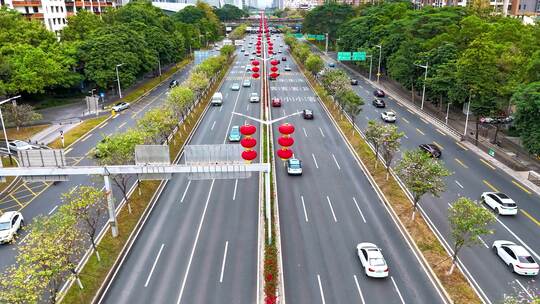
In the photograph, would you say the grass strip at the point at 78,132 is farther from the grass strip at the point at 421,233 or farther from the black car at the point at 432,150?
the black car at the point at 432,150

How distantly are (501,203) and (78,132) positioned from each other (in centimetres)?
6363

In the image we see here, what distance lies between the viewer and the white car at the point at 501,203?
41.8 metres

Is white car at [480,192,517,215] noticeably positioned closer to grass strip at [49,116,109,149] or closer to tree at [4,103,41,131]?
grass strip at [49,116,109,149]

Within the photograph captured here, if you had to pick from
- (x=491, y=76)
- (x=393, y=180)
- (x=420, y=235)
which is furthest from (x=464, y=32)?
(x=420, y=235)

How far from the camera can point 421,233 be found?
3856cm

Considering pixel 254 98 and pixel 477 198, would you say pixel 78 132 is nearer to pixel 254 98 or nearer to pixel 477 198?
pixel 254 98

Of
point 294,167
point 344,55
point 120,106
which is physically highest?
point 344,55

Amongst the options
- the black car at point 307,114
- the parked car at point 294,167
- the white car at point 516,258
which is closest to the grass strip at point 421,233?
the white car at point 516,258

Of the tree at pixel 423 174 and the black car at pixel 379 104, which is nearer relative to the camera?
the tree at pixel 423 174

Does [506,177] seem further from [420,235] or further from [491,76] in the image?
[420,235]

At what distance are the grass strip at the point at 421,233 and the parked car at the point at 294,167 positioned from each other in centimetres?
915

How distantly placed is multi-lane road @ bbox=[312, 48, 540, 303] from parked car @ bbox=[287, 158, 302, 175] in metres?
15.3

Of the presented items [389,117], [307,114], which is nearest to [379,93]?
[389,117]

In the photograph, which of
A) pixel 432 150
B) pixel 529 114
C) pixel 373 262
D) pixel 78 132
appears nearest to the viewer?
pixel 373 262
